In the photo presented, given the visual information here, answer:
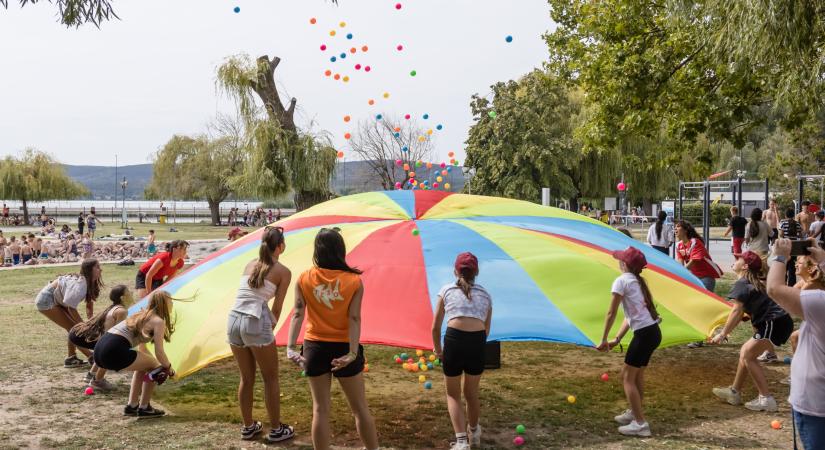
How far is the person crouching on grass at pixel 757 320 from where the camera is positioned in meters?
6.30

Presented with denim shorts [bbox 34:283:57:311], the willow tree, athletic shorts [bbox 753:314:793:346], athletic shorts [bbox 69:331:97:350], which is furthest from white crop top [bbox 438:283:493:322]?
the willow tree

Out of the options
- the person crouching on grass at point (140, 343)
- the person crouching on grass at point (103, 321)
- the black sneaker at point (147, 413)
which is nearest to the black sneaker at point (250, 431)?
the person crouching on grass at point (140, 343)

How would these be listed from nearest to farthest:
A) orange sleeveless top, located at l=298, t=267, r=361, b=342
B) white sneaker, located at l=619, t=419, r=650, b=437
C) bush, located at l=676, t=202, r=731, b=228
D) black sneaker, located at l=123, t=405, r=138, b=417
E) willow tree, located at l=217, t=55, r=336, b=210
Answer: orange sleeveless top, located at l=298, t=267, r=361, b=342
white sneaker, located at l=619, t=419, r=650, b=437
black sneaker, located at l=123, t=405, r=138, b=417
willow tree, located at l=217, t=55, r=336, b=210
bush, located at l=676, t=202, r=731, b=228

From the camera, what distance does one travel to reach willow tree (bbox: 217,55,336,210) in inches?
907

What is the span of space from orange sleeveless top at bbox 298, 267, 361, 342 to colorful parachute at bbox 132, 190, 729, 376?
3.99 feet

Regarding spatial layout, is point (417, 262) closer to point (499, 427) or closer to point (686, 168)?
point (499, 427)

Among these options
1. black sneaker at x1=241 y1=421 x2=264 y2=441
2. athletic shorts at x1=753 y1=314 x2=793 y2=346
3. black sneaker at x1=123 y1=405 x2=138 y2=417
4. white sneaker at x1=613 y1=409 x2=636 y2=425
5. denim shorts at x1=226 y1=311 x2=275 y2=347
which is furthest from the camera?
black sneaker at x1=123 y1=405 x2=138 y2=417

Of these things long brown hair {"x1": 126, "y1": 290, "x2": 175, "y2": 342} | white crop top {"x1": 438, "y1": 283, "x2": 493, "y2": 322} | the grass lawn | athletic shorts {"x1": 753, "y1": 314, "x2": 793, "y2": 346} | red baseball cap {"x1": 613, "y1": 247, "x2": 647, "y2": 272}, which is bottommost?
the grass lawn

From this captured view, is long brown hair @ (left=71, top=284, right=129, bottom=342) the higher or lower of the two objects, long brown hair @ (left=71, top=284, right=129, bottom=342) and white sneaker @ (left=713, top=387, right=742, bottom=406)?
the higher

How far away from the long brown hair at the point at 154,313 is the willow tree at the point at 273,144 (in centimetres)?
1661

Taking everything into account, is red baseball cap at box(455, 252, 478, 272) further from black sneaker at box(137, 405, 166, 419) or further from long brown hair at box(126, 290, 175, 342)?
black sneaker at box(137, 405, 166, 419)

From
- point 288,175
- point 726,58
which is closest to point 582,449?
point 726,58

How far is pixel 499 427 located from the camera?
20.1 feet

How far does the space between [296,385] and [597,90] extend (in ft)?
28.7
